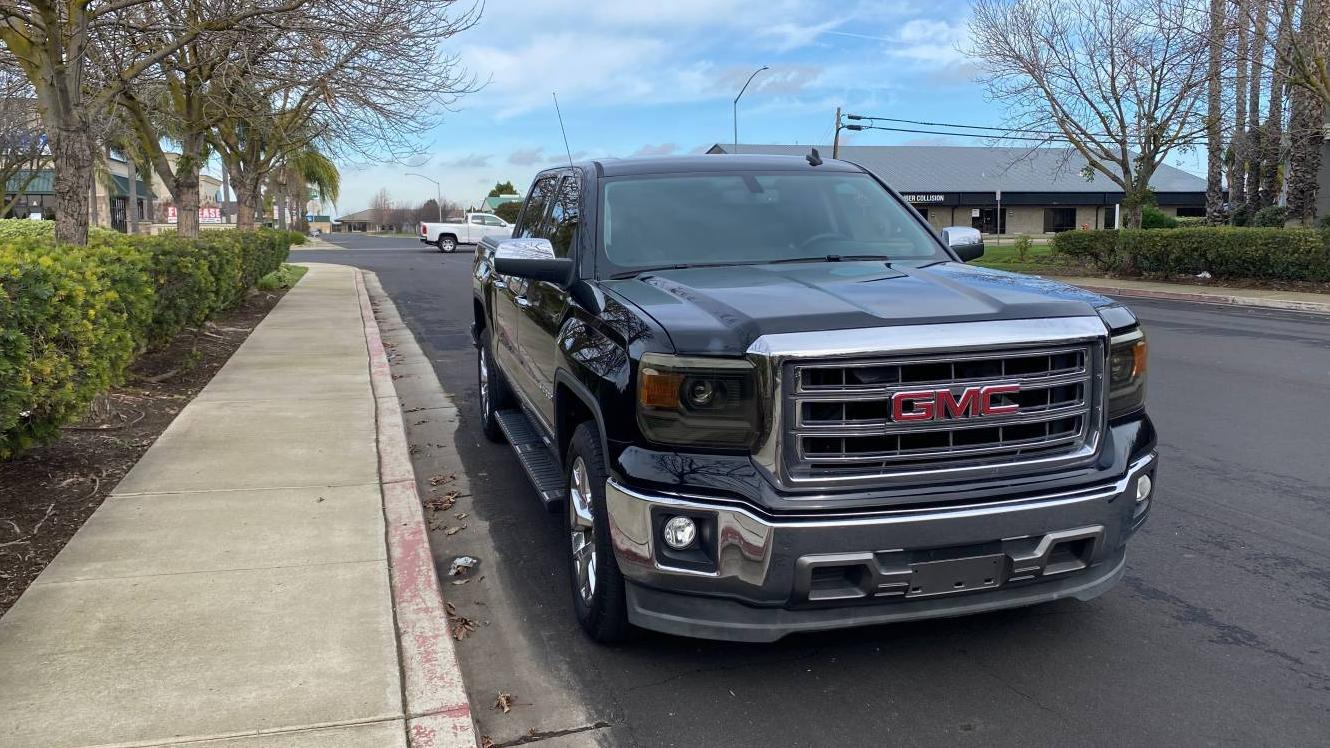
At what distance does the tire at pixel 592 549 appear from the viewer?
381cm

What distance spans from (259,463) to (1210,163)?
3052cm

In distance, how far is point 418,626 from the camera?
4133mm

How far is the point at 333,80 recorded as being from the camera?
1402 cm

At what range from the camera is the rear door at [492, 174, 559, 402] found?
19.1ft

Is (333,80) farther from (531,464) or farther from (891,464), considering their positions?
(891,464)

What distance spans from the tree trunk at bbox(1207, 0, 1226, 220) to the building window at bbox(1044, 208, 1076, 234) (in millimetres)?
26812

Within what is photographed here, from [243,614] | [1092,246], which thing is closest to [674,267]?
[243,614]

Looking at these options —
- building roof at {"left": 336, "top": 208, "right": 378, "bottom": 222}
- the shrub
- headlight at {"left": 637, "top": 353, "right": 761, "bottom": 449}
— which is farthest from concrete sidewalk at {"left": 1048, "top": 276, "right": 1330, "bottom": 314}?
building roof at {"left": 336, "top": 208, "right": 378, "bottom": 222}

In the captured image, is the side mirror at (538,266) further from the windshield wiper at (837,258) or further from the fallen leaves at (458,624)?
the fallen leaves at (458,624)

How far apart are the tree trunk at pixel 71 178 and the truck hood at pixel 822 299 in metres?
8.22

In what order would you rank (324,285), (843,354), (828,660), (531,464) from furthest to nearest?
1. (324,285)
2. (531,464)
3. (828,660)
4. (843,354)

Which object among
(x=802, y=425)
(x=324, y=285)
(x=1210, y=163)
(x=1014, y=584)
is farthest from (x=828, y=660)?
(x=1210, y=163)

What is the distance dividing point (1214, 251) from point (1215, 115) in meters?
4.51

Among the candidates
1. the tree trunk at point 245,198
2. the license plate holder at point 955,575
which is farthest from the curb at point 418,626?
the tree trunk at point 245,198
